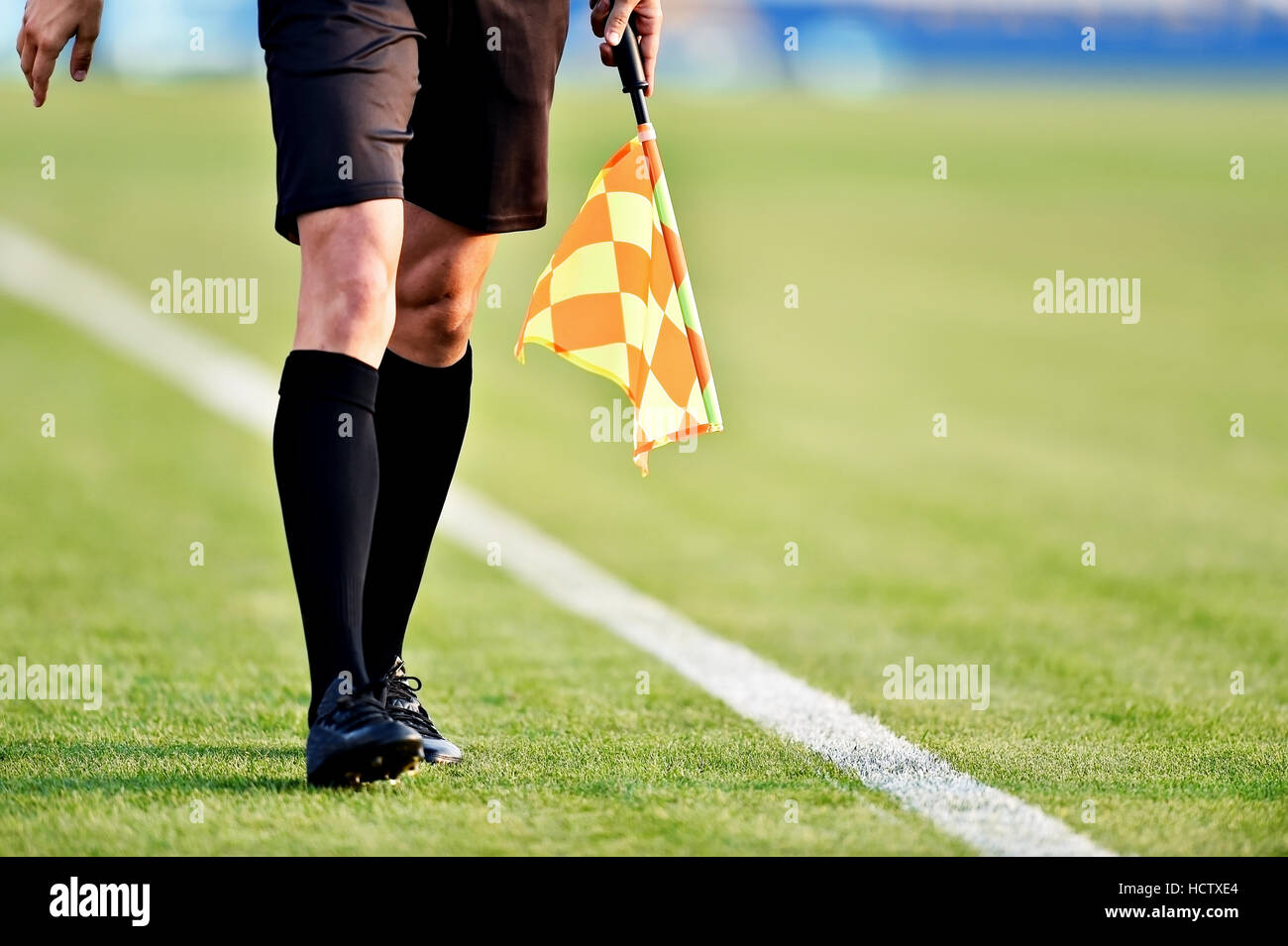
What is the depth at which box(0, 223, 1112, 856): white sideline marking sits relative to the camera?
2.67m

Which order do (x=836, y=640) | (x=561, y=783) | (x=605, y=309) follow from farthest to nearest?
(x=836, y=640)
(x=605, y=309)
(x=561, y=783)

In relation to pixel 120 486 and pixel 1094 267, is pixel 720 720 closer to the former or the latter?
pixel 120 486

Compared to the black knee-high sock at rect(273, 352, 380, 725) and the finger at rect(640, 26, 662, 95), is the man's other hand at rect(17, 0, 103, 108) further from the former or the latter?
the finger at rect(640, 26, 662, 95)

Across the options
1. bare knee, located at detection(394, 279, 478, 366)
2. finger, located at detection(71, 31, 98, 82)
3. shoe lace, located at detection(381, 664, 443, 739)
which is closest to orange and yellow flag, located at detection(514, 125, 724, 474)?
bare knee, located at detection(394, 279, 478, 366)

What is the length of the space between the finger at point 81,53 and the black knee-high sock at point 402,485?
29.6 inches

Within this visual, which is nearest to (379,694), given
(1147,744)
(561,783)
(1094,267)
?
(561,783)

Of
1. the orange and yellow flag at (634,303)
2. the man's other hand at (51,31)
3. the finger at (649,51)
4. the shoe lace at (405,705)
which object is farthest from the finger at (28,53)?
the shoe lace at (405,705)

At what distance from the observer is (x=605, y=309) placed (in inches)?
134

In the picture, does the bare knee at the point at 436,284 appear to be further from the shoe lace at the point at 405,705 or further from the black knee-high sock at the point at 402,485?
the shoe lace at the point at 405,705

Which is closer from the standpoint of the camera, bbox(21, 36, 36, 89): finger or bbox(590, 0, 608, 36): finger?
bbox(21, 36, 36, 89): finger

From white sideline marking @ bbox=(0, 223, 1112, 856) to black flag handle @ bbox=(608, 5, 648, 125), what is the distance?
1.22 meters

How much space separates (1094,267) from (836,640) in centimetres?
1167

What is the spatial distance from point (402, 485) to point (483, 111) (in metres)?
0.71

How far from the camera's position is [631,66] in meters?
3.38
